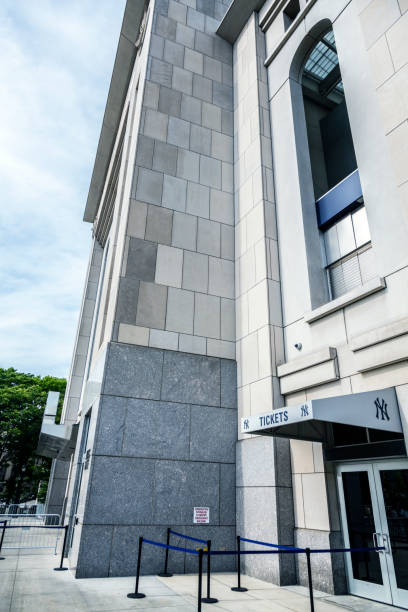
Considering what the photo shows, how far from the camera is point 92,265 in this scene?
1260 inches

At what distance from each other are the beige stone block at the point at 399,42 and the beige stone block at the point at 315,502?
1031cm

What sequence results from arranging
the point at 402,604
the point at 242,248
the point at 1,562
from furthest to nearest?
the point at 242,248, the point at 1,562, the point at 402,604

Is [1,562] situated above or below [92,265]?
below

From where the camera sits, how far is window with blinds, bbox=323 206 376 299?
10383mm

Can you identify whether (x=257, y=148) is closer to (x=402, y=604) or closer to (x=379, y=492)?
(x=379, y=492)

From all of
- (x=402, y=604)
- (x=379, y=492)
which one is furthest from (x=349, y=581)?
(x=379, y=492)

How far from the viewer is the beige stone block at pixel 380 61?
10.0m

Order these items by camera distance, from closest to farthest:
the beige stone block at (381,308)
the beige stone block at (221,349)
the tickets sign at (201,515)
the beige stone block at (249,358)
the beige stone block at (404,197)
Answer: the beige stone block at (381,308) < the beige stone block at (404,197) < the tickets sign at (201,515) < the beige stone block at (249,358) < the beige stone block at (221,349)

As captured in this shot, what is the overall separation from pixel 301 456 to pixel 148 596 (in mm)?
4692

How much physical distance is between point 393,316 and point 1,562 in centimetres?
1268

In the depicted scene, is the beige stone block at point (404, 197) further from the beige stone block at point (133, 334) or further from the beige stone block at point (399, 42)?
the beige stone block at point (133, 334)

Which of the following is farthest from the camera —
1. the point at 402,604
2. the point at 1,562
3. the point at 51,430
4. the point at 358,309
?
the point at 51,430

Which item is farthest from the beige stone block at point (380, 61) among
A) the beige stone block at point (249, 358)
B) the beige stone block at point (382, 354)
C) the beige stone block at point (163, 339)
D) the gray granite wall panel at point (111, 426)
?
the gray granite wall panel at point (111, 426)

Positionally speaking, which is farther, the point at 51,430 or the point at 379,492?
the point at 51,430
